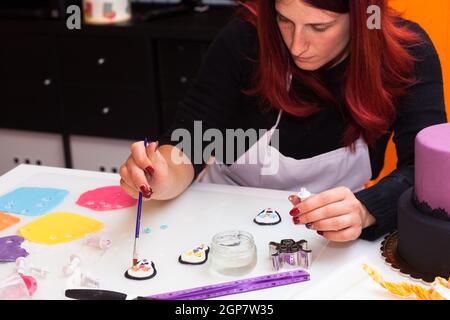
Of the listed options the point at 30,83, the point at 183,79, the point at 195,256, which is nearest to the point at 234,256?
the point at 195,256

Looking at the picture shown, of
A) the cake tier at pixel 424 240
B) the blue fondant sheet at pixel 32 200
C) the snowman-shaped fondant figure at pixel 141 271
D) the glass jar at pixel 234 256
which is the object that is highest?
the cake tier at pixel 424 240

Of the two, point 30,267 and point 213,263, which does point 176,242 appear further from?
point 30,267

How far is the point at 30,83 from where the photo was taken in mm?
2736

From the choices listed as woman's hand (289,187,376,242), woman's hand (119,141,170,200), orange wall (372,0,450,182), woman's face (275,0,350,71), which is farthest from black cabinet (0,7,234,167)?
woman's hand (289,187,376,242)

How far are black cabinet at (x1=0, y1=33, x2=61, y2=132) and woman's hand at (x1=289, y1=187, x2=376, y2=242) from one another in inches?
69.6

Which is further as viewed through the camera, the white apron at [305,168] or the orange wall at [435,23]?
the orange wall at [435,23]

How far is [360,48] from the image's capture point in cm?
137

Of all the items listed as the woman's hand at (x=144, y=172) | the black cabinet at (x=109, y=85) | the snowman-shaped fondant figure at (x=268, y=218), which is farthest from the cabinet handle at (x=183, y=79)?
the snowman-shaped fondant figure at (x=268, y=218)

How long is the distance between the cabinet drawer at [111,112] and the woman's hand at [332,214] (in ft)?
4.99

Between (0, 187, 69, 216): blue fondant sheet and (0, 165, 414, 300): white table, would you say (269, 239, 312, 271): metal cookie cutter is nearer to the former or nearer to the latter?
(0, 165, 414, 300): white table

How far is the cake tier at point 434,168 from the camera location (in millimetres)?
1025

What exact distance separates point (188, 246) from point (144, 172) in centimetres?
17

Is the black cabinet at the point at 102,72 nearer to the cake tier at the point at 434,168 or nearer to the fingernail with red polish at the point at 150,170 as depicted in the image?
the fingernail with red polish at the point at 150,170
